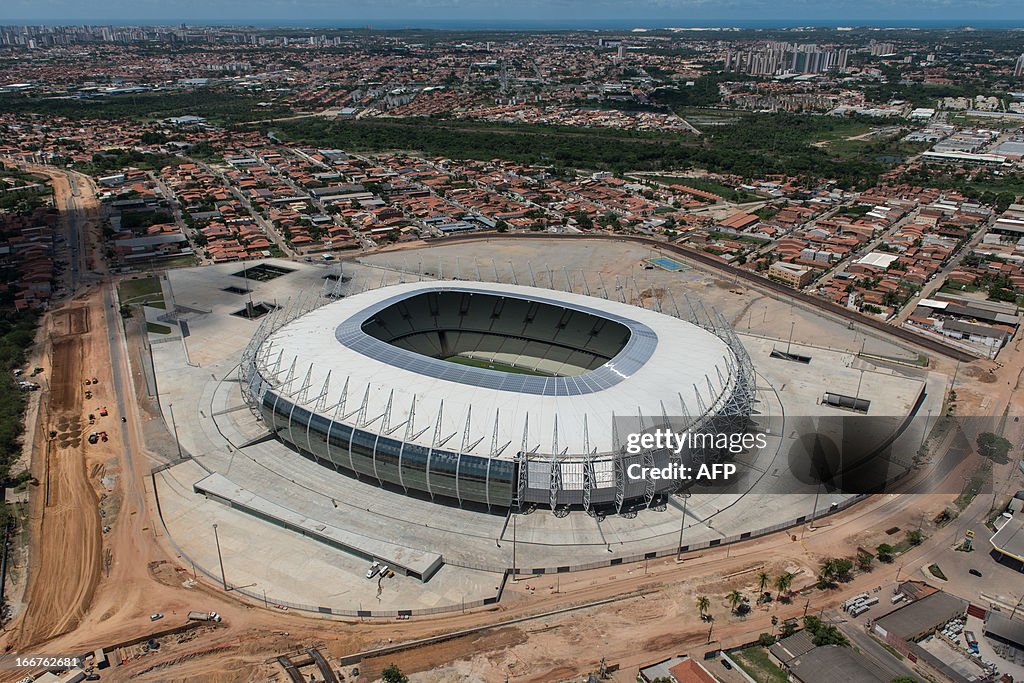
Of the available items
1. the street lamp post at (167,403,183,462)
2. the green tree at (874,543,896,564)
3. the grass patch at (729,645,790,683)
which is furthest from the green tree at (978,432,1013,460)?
the street lamp post at (167,403,183,462)

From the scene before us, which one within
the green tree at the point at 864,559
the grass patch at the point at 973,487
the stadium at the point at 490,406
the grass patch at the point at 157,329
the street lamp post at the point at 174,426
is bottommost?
the grass patch at the point at 973,487

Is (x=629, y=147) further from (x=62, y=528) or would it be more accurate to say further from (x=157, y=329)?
(x=62, y=528)

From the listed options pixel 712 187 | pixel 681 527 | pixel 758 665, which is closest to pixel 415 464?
pixel 681 527

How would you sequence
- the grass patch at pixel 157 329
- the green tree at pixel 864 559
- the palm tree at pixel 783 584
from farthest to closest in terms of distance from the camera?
the grass patch at pixel 157 329
the green tree at pixel 864 559
the palm tree at pixel 783 584

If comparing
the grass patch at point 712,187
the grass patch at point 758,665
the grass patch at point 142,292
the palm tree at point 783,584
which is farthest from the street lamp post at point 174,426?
the grass patch at point 712,187

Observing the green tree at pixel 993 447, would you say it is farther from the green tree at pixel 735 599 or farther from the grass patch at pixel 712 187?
the grass patch at pixel 712 187
